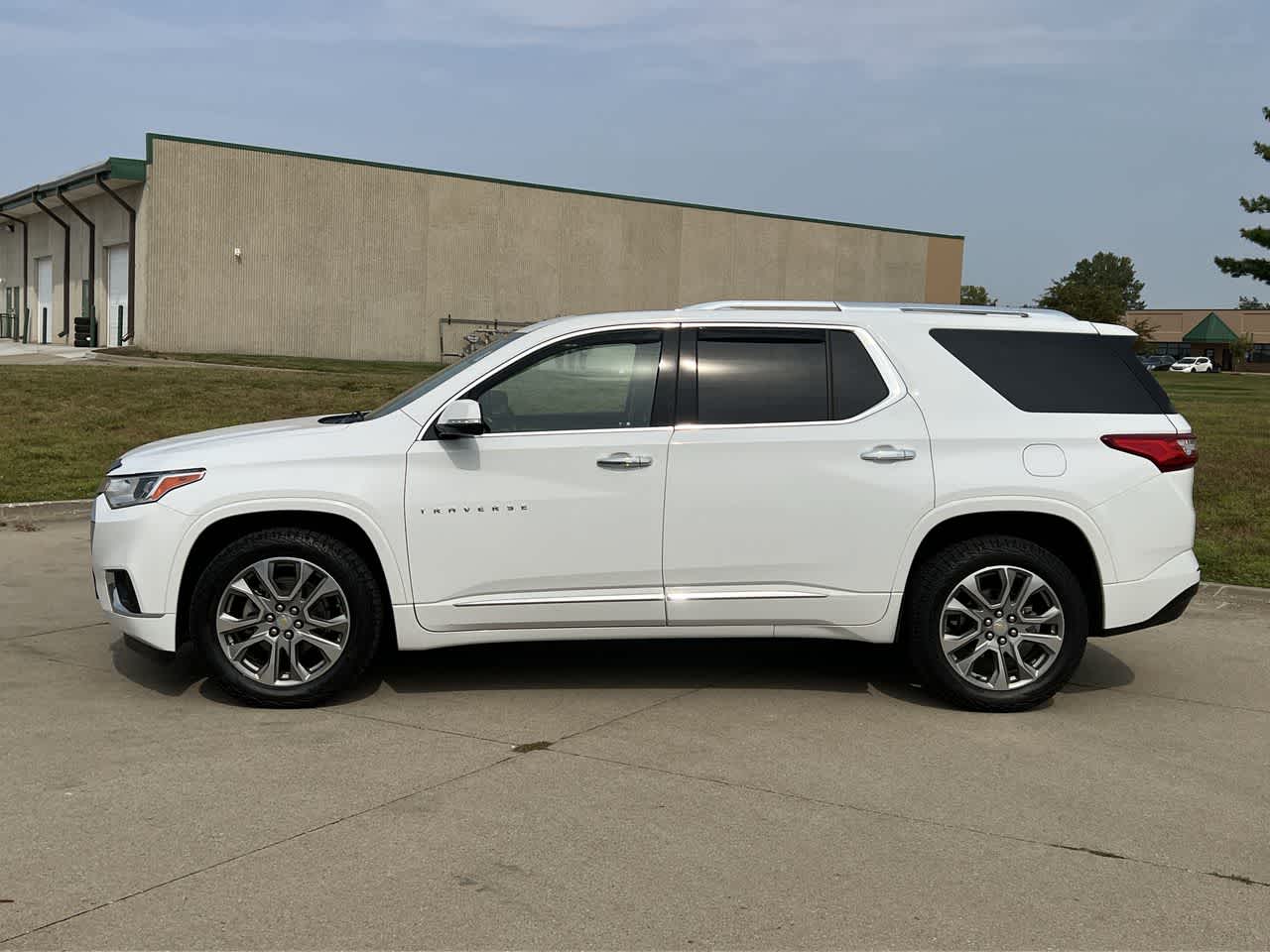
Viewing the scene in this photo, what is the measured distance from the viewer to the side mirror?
19.7 ft

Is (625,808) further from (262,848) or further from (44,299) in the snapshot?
(44,299)

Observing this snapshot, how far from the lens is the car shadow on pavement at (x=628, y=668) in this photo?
668cm

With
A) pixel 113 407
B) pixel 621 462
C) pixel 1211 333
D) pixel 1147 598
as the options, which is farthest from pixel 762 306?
pixel 1211 333

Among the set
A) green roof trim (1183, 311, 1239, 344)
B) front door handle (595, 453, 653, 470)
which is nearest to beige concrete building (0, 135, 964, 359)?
front door handle (595, 453, 653, 470)

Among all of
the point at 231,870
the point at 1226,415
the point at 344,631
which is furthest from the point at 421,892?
the point at 1226,415

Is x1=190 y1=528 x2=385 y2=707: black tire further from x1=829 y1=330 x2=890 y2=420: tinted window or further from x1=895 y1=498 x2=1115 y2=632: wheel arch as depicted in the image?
x1=895 y1=498 x2=1115 y2=632: wheel arch

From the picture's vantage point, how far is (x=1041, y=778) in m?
5.32

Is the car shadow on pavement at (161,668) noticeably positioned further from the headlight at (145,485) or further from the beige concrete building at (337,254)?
the beige concrete building at (337,254)

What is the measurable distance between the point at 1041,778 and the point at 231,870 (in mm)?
3068

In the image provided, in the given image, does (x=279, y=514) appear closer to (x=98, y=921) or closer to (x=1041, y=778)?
(x=98, y=921)

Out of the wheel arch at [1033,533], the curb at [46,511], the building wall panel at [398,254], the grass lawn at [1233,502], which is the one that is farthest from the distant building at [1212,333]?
the wheel arch at [1033,533]

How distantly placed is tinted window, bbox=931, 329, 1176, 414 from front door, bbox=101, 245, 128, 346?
143ft

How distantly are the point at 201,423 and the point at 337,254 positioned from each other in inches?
1152

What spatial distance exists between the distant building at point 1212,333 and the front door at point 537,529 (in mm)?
125421
